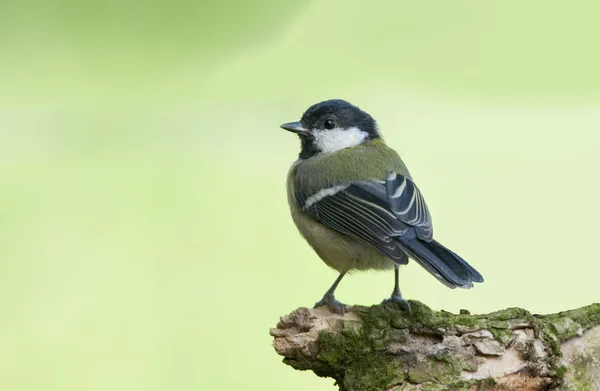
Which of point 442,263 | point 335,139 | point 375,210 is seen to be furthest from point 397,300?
point 335,139

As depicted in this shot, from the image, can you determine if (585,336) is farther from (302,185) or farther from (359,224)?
(302,185)

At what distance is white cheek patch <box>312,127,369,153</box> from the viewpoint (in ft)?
8.46

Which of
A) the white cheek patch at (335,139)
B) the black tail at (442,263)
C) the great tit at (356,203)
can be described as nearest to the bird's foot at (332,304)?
the great tit at (356,203)

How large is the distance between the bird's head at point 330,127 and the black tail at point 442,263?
2.39 ft

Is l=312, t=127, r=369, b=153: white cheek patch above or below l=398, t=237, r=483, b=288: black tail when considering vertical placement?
above

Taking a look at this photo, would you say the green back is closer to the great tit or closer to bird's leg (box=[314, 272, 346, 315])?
the great tit

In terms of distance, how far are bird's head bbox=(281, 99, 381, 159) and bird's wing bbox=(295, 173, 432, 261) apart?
35cm

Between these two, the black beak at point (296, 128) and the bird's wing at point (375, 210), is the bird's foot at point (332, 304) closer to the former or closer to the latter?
the bird's wing at point (375, 210)

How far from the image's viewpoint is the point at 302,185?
2340mm

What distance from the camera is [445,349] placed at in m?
1.74

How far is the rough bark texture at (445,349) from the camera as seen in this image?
1.71 metres

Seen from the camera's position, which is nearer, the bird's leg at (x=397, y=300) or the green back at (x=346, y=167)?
the bird's leg at (x=397, y=300)

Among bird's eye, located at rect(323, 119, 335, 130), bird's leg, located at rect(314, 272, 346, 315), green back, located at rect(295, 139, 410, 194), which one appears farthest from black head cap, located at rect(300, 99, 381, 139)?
bird's leg, located at rect(314, 272, 346, 315)

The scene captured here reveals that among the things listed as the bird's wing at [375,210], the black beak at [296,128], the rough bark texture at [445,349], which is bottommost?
the rough bark texture at [445,349]
